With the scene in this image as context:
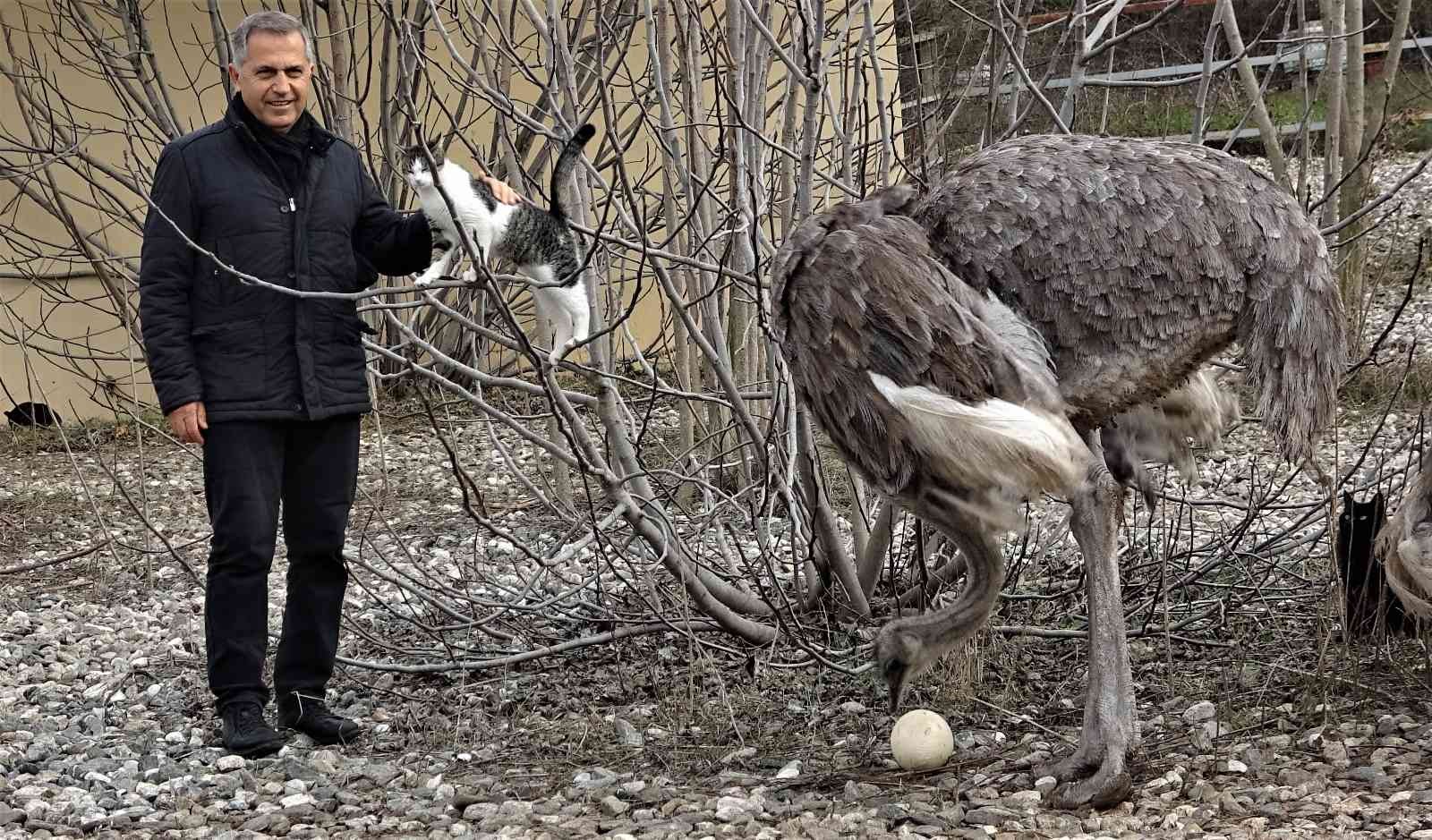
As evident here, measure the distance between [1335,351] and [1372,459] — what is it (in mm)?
3982

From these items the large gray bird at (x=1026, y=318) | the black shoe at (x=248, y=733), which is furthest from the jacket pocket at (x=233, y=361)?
the large gray bird at (x=1026, y=318)

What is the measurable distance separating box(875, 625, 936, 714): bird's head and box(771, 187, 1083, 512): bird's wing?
0.36 metres

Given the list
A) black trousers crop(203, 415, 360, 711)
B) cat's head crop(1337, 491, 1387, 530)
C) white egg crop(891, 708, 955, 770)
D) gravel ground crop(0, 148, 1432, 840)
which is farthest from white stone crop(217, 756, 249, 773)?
cat's head crop(1337, 491, 1387, 530)

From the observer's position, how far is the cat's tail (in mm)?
4020

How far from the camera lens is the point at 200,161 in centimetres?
454

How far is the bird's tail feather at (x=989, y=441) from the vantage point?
3289 mm

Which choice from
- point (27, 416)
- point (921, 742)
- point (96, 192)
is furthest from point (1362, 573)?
point (27, 416)

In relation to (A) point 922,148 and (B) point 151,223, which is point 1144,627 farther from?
(B) point 151,223

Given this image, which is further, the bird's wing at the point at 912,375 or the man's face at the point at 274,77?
the man's face at the point at 274,77

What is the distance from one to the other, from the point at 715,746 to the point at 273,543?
53.9 inches

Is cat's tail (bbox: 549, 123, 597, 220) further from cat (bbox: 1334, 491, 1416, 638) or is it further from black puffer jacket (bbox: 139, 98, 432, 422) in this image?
cat (bbox: 1334, 491, 1416, 638)

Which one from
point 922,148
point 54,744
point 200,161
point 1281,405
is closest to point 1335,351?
point 1281,405

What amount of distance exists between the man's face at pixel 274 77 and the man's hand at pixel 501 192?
0.57 m

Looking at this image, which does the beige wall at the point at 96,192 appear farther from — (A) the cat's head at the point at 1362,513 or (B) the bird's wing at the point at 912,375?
(B) the bird's wing at the point at 912,375
